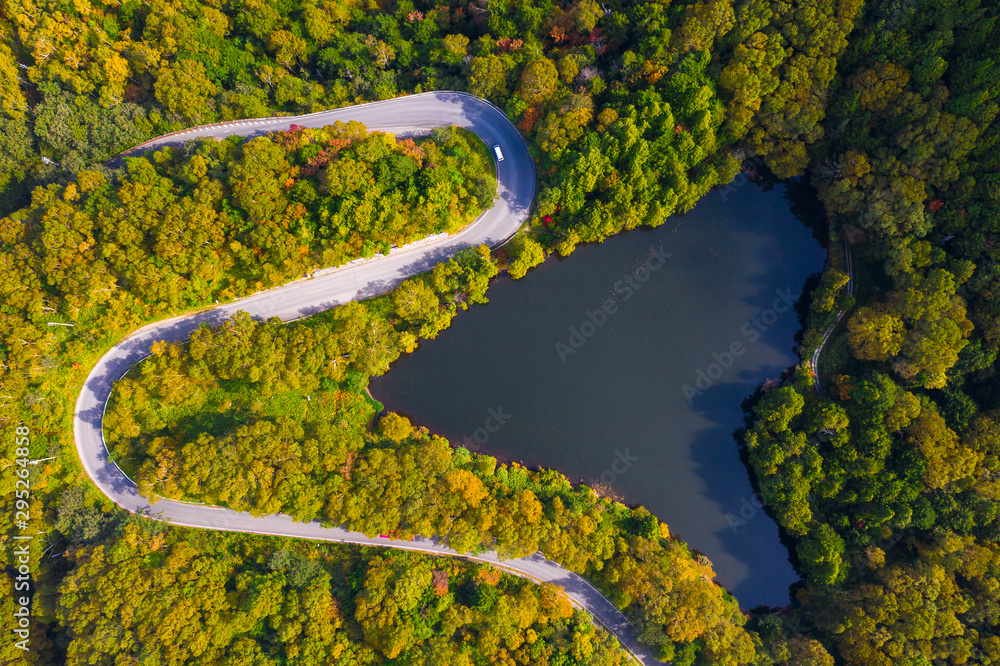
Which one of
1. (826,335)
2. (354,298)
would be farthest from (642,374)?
(354,298)

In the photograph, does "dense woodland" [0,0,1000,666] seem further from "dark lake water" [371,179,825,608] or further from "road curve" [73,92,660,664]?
"dark lake water" [371,179,825,608]

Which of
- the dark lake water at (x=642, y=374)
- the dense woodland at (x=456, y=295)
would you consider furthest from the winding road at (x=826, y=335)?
the dark lake water at (x=642, y=374)

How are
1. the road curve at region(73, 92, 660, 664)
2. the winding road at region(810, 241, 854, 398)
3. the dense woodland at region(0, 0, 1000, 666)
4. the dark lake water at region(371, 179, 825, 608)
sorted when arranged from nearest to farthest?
the dense woodland at region(0, 0, 1000, 666), the road curve at region(73, 92, 660, 664), the winding road at region(810, 241, 854, 398), the dark lake water at region(371, 179, 825, 608)

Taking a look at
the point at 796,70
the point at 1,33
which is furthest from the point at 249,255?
the point at 796,70

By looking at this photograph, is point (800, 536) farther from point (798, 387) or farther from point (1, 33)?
point (1, 33)

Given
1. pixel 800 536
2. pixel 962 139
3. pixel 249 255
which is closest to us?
pixel 962 139

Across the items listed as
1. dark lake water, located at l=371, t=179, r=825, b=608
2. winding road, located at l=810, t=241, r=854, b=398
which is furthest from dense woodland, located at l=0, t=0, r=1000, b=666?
dark lake water, located at l=371, t=179, r=825, b=608

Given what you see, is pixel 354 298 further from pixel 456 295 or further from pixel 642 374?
pixel 642 374
